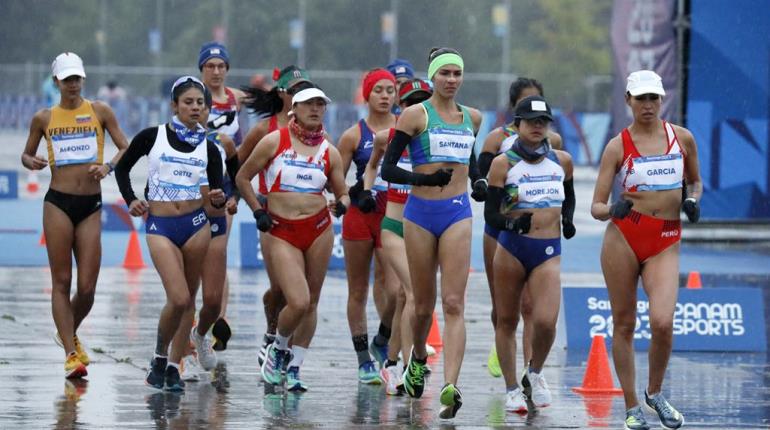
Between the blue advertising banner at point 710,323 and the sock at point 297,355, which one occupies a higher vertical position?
the blue advertising banner at point 710,323

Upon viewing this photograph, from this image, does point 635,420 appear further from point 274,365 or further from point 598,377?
point 274,365

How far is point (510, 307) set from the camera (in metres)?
10.4

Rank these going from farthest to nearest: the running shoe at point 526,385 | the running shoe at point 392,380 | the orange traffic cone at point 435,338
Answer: the orange traffic cone at point 435,338
the running shoe at point 392,380
the running shoe at point 526,385

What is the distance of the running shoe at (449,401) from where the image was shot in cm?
960

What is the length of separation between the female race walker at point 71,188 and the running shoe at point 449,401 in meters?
2.91

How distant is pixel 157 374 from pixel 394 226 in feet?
6.18

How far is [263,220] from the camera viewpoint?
424 inches

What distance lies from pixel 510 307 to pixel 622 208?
127 centimetres

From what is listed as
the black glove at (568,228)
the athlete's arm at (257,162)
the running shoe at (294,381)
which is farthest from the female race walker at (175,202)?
the black glove at (568,228)

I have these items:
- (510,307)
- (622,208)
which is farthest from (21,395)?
(622,208)

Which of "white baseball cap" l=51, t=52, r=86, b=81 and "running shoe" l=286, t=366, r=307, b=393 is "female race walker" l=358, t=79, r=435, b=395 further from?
"white baseball cap" l=51, t=52, r=86, b=81

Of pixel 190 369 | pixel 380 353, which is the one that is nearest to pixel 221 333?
pixel 190 369

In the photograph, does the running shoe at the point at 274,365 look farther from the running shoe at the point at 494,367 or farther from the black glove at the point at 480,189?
the black glove at the point at 480,189

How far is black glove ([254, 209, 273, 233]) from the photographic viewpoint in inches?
424
